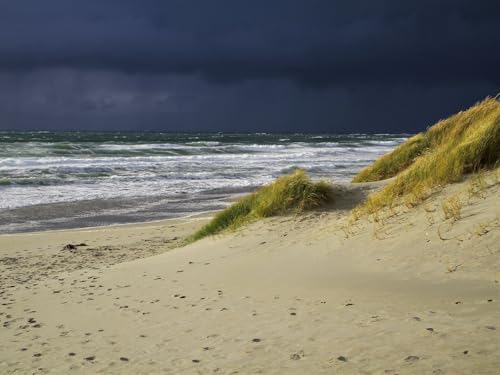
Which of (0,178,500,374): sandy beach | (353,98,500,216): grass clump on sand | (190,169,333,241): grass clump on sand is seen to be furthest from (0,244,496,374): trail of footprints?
(353,98,500,216): grass clump on sand

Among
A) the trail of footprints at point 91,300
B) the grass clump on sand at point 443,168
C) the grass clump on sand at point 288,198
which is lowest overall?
the trail of footprints at point 91,300

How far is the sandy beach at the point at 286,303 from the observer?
4031mm

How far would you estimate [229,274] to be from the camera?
6.91m

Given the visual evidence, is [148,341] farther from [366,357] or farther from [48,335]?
[366,357]

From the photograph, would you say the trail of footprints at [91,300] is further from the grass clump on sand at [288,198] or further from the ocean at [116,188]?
the ocean at [116,188]

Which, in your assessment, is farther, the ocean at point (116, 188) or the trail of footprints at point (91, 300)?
the ocean at point (116, 188)

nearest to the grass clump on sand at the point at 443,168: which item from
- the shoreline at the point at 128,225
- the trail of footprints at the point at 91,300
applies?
the trail of footprints at the point at 91,300

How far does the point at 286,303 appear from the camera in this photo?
540cm

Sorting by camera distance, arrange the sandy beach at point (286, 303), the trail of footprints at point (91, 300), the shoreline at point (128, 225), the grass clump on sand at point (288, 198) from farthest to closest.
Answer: the shoreline at point (128, 225) → the grass clump on sand at point (288, 198) → the trail of footprints at point (91, 300) → the sandy beach at point (286, 303)

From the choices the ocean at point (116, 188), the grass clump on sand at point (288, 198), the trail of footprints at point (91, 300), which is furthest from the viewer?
the ocean at point (116, 188)

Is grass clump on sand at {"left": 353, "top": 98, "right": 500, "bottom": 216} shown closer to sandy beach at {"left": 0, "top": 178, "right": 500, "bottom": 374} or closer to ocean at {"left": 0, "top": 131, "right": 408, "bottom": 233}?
sandy beach at {"left": 0, "top": 178, "right": 500, "bottom": 374}

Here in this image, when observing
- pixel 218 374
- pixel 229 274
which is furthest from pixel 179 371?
pixel 229 274

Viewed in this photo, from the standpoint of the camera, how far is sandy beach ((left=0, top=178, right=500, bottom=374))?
403cm

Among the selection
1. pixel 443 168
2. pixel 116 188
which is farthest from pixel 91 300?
pixel 116 188
